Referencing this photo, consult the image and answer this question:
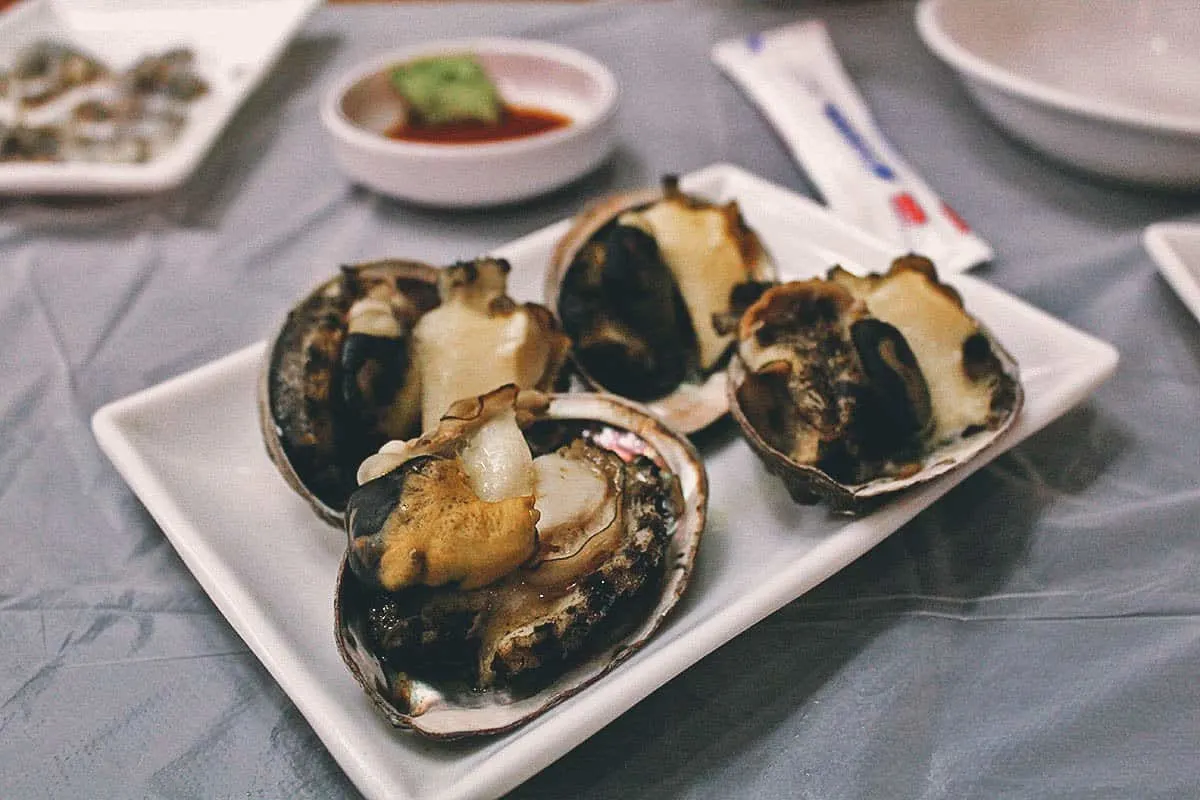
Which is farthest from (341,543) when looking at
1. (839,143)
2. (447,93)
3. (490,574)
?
(839,143)

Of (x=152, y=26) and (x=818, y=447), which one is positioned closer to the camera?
(x=818, y=447)

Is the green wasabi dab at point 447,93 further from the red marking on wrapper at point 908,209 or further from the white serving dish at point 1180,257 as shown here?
the white serving dish at point 1180,257

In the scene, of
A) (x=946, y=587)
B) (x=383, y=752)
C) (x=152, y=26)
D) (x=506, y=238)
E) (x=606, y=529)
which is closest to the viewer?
(x=383, y=752)

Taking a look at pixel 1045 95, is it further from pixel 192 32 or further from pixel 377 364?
pixel 192 32

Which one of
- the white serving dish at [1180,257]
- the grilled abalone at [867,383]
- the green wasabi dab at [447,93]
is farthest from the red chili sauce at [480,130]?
the white serving dish at [1180,257]

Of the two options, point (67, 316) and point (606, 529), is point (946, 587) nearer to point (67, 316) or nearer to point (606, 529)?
point (606, 529)

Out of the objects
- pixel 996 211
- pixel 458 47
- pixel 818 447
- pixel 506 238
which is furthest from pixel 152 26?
pixel 818 447

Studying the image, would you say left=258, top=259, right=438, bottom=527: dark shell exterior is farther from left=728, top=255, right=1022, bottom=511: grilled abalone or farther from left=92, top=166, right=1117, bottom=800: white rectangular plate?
left=728, top=255, right=1022, bottom=511: grilled abalone
